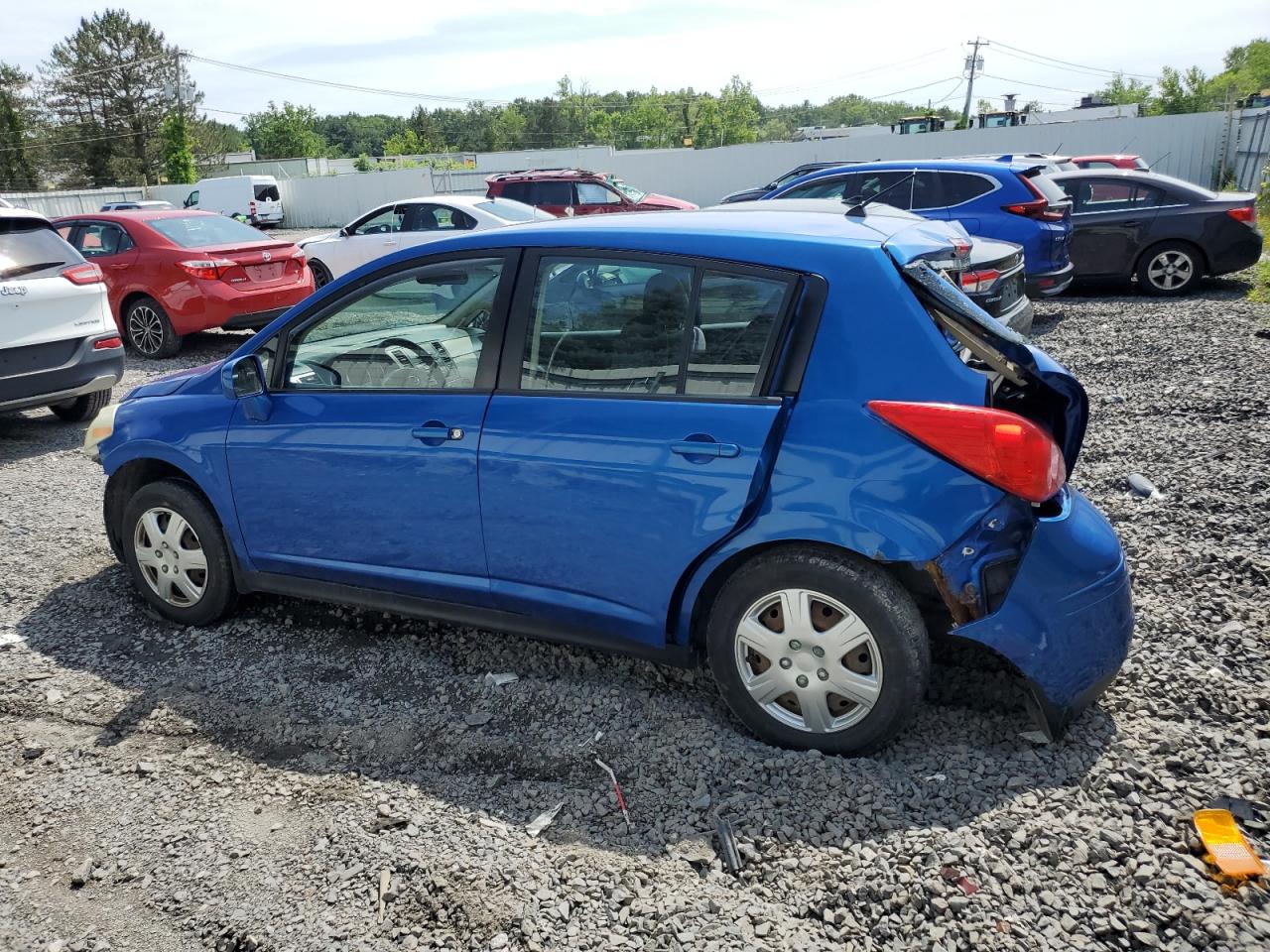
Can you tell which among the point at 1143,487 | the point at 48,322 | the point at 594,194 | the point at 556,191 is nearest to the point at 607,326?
the point at 1143,487

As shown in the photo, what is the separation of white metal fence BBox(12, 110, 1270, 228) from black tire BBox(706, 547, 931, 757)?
22.9 metres

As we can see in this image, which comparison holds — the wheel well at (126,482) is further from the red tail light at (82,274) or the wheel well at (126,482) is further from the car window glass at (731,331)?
the red tail light at (82,274)

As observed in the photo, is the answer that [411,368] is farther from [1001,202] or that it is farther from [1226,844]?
[1001,202]

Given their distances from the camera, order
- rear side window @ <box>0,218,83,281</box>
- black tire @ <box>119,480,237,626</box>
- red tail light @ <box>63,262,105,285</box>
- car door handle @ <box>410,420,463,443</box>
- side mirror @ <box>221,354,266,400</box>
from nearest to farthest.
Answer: car door handle @ <box>410,420,463,443</box>
side mirror @ <box>221,354,266,400</box>
black tire @ <box>119,480,237,626</box>
rear side window @ <box>0,218,83,281</box>
red tail light @ <box>63,262,105,285</box>

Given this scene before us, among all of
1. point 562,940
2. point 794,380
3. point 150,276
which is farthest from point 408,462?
point 150,276

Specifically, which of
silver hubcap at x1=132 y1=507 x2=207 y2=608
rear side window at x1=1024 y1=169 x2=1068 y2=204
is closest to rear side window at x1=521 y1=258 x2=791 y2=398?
silver hubcap at x1=132 y1=507 x2=207 y2=608

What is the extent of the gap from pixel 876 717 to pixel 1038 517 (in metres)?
0.81

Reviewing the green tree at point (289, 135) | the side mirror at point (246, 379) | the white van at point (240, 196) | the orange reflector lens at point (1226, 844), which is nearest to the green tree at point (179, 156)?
the white van at point (240, 196)

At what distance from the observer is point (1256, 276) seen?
13047 millimetres

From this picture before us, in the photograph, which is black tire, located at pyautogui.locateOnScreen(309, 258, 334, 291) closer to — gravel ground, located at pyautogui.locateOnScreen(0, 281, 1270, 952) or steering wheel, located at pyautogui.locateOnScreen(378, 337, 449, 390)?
gravel ground, located at pyautogui.locateOnScreen(0, 281, 1270, 952)

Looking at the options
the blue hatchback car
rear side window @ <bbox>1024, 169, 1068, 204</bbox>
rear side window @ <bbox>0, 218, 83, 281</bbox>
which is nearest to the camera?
the blue hatchback car

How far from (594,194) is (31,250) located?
42.3ft

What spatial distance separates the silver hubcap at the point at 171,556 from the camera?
4410 millimetres

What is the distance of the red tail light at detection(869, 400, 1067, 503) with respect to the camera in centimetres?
290
